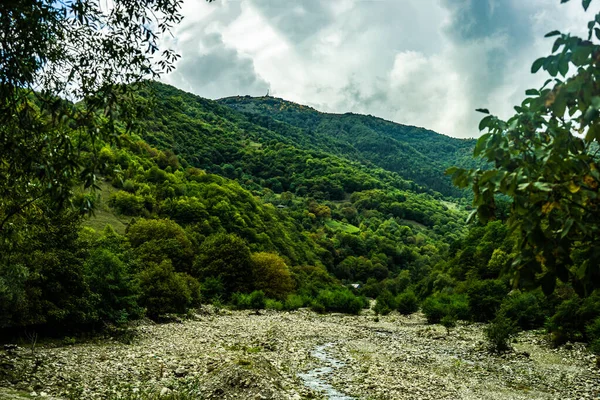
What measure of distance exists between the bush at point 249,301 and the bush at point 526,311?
26490 millimetres

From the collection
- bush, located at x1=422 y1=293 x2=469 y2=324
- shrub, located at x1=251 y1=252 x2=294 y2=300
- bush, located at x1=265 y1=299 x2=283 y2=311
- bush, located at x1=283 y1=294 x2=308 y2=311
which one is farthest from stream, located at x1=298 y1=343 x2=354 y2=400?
shrub, located at x1=251 y1=252 x2=294 y2=300

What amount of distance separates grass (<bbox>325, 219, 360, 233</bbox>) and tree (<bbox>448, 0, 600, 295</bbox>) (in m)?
119

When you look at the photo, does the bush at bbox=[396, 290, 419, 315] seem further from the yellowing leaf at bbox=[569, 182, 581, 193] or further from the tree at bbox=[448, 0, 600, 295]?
the yellowing leaf at bbox=[569, 182, 581, 193]

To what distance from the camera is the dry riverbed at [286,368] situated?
42.0 ft

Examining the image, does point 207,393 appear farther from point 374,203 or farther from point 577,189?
point 374,203

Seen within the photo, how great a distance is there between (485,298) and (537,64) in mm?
37056

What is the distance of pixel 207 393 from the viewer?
12.8 metres

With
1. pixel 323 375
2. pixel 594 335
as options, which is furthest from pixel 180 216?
pixel 594 335

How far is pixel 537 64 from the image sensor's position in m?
3.77

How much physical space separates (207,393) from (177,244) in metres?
35.6

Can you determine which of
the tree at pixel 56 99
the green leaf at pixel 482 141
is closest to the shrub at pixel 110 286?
the tree at pixel 56 99

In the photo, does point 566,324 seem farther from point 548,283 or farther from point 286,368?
point 548,283

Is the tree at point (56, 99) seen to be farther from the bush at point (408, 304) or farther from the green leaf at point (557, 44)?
the bush at point (408, 304)

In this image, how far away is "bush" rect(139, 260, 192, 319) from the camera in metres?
30.1
